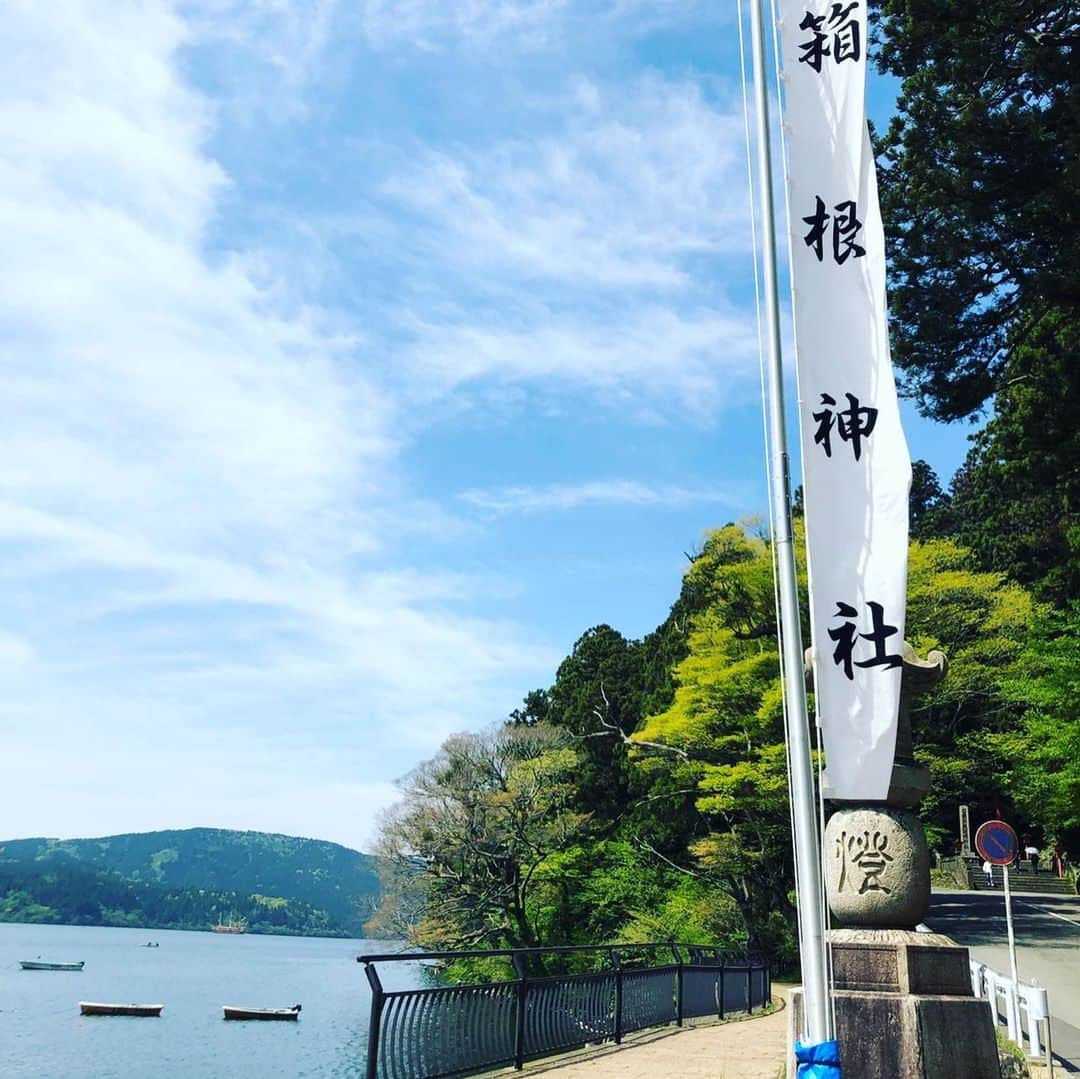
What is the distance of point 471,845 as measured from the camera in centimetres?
3105

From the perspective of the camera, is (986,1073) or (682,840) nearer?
(986,1073)

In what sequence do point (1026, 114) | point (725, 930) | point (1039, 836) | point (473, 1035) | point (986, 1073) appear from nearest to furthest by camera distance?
point (986, 1073)
point (473, 1035)
point (1026, 114)
point (725, 930)
point (1039, 836)

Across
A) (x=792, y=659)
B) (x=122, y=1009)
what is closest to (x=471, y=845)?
(x=122, y=1009)

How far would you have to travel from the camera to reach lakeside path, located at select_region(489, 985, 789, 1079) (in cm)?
863

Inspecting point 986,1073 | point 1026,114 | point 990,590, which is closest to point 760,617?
point 990,590

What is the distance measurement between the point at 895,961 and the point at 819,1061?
158 inches

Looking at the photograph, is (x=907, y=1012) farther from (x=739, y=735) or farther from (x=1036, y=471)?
(x=1036, y=471)

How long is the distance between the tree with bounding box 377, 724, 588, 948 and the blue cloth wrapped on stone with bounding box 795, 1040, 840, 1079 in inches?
1114

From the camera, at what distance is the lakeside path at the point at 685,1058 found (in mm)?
8633

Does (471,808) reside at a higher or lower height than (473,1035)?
higher

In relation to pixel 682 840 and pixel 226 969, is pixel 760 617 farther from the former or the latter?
pixel 226 969

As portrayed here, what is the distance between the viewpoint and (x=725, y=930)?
27734mm

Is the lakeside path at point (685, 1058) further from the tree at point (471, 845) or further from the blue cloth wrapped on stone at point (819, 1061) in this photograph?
the tree at point (471, 845)

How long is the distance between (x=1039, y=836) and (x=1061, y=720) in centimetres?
2250
